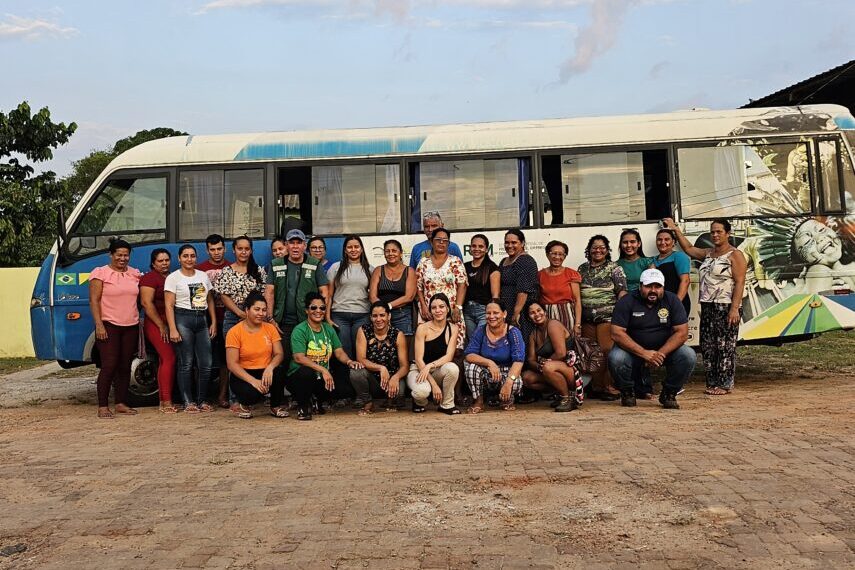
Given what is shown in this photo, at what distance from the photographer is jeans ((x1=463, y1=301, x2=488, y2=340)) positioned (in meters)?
8.99

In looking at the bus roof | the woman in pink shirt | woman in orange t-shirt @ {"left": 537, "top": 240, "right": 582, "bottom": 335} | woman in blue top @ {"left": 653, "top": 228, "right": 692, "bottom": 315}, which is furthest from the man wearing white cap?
the woman in pink shirt

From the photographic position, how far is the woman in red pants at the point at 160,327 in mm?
9189

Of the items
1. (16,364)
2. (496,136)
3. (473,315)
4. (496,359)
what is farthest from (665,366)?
(16,364)

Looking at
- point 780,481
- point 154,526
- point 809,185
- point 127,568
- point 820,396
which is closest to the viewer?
point 127,568

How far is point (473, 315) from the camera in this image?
9039 millimetres

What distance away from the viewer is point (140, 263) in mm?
9898

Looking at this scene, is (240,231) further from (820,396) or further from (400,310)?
(820,396)

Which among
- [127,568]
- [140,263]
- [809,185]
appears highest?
[809,185]

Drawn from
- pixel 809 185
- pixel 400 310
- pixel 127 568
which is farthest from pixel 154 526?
pixel 809 185

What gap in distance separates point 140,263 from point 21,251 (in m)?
10.9

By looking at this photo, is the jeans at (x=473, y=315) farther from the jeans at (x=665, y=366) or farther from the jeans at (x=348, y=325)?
the jeans at (x=665, y=366)

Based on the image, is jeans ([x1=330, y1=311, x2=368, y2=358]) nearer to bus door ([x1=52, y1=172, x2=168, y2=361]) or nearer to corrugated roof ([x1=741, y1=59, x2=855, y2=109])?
bus door ([x1=52, y1=172, x2=168, y2=361])

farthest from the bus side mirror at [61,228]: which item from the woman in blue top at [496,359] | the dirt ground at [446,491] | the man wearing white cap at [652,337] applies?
the man wearing white cap at [652,337]

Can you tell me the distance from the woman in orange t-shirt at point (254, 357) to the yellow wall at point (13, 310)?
11752mm
